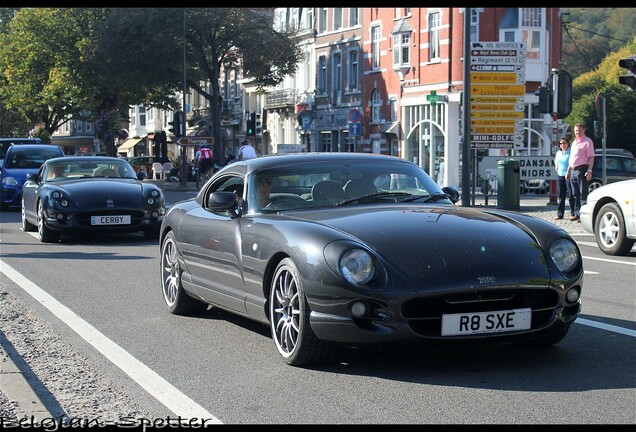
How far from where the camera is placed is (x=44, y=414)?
17.7ft

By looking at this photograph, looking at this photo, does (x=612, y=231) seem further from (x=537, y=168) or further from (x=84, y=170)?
(x=537, y=168)

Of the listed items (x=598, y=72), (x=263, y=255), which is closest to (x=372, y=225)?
(x=263, y=255)

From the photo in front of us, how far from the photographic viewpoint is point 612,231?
582 inches

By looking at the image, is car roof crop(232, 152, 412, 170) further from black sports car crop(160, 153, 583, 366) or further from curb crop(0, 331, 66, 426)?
curb crop(0, 331, 66, 426)

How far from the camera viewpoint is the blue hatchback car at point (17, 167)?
26.5 metres

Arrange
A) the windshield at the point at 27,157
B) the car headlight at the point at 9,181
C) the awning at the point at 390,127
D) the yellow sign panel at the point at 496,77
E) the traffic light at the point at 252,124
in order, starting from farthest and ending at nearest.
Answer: the awning at the point at 390,127 < the traffic light at the point at 252,124 < the windshield at the point at 27,157 < the car headlight at the point at 9,181 < the yellow sign panel at the point at 496,77

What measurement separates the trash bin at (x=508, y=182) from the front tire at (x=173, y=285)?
1582cm

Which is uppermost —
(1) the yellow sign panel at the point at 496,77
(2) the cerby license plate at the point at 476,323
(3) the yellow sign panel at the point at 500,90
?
(1) the yellow sign panel at the point at 496,77

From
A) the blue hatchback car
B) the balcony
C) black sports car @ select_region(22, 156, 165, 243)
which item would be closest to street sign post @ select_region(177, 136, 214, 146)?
the blue hatchback car

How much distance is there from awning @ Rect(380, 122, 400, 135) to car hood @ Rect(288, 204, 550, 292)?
45455 mm

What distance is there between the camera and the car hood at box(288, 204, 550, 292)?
20.6ft

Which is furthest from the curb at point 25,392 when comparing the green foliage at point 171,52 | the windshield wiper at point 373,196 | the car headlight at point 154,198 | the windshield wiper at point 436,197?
the green foliage at point 171,52

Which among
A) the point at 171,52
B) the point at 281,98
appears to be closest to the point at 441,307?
the point at 171,52

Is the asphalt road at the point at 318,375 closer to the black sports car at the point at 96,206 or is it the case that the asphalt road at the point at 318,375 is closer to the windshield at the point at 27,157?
the black sports car at the point at 96,206
